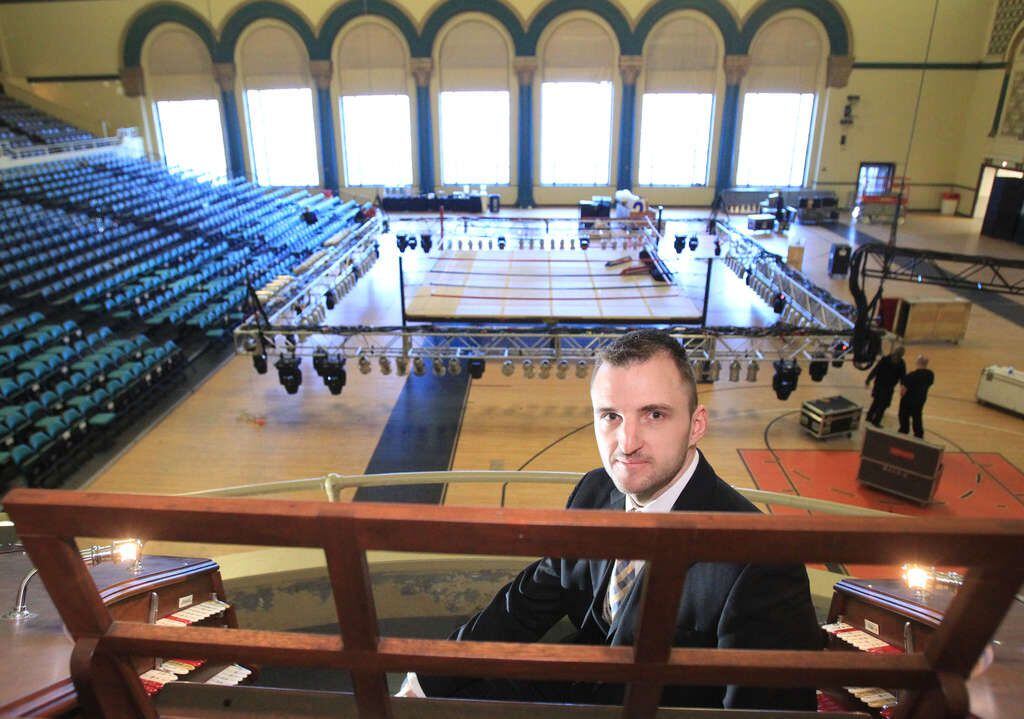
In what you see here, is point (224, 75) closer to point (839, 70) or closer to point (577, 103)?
point (577, 103)

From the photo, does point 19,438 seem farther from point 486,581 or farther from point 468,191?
point 468,191

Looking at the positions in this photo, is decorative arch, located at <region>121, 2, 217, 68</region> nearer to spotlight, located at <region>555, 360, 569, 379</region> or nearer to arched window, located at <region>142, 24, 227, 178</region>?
arched window, located at <region>142, 24, 227, 178</region>

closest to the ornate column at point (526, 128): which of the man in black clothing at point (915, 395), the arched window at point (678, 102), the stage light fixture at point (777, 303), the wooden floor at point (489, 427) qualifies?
the arched window at point (678, 102)

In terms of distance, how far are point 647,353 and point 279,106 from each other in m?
27.5

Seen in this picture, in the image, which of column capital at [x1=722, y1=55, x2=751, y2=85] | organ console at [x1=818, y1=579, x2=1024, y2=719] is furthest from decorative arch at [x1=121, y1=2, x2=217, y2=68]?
organ console at [x1=818, y1=579, x2=1024, y2=719]

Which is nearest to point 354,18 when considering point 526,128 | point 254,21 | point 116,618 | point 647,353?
point 254,21

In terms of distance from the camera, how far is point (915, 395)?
8.69 metres

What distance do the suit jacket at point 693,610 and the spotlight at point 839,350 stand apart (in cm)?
848

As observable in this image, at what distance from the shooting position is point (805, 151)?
25.4 m

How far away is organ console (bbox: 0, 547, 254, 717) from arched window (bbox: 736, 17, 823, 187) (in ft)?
86.8

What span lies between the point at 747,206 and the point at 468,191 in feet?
35.9

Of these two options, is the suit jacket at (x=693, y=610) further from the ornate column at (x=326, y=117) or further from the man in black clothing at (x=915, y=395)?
the ornate column at (x=326, y=117)

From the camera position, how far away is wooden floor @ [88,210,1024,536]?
330 inches

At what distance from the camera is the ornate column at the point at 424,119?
2427 centimetres
